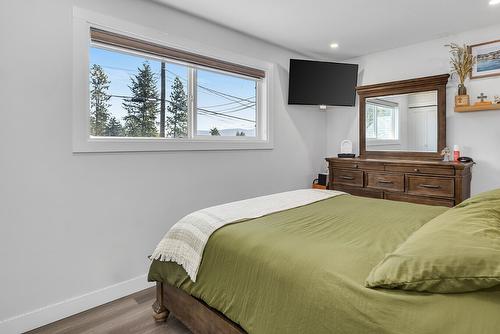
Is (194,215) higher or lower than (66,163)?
lower

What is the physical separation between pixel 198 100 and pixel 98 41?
1.02 metres

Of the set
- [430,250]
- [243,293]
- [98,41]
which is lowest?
[243,293]

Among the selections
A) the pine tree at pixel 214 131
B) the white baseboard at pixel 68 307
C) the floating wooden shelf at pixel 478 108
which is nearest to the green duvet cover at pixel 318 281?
the white baseboard at pixel 68 307

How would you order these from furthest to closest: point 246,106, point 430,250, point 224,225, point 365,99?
point 365,99
point 246,106
point 224,225
point 430,250

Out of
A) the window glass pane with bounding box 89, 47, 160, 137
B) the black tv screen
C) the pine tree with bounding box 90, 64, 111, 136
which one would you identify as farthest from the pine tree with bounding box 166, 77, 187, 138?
the black tv screen

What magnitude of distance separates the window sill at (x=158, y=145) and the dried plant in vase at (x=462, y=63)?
86.0 inches

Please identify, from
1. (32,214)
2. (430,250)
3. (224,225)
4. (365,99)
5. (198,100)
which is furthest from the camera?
(365,99)

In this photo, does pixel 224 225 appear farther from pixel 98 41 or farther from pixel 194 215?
pixel 98 41

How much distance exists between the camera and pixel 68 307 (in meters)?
2.13

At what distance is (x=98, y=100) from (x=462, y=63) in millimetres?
3552

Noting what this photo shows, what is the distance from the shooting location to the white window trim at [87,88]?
217cm

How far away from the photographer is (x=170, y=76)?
2826 mm

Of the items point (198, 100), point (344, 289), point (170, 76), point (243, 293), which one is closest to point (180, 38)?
point (170, 76)

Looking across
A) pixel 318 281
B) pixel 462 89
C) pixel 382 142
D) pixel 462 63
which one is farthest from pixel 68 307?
pixel 462 63
